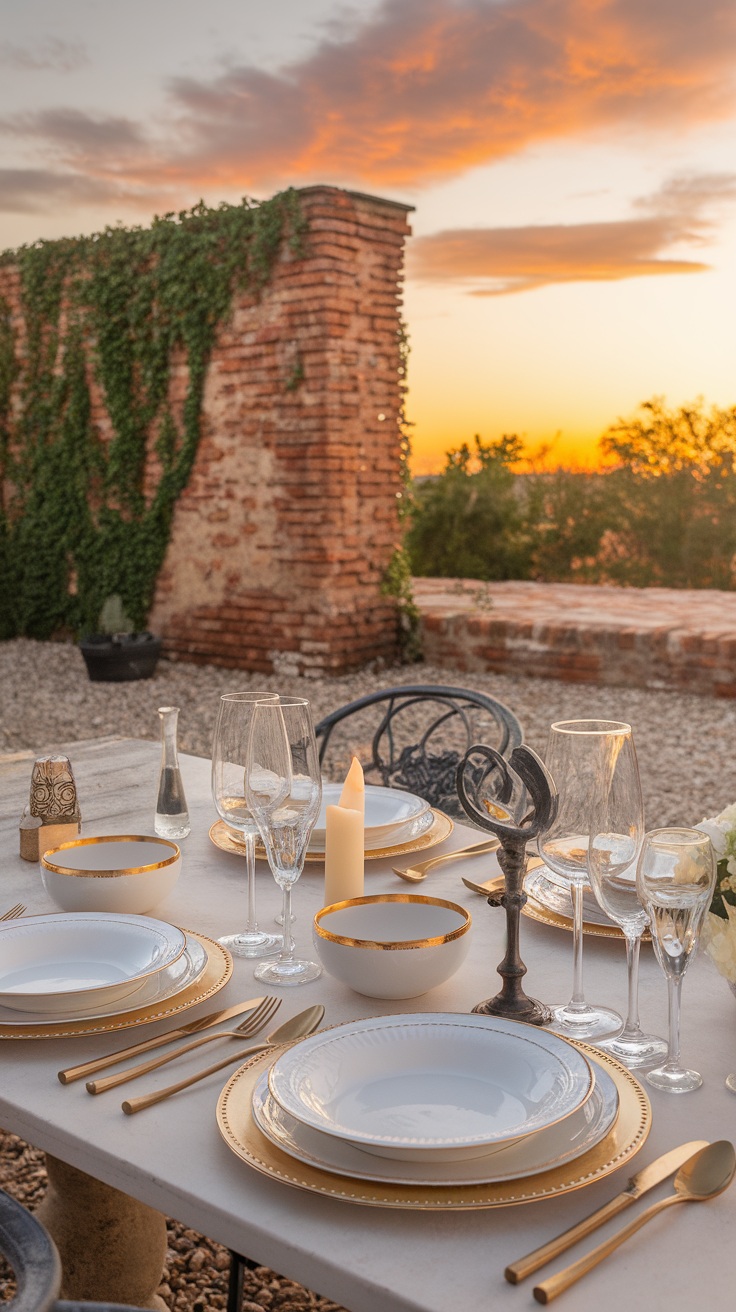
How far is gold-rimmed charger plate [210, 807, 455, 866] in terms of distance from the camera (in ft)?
5.05

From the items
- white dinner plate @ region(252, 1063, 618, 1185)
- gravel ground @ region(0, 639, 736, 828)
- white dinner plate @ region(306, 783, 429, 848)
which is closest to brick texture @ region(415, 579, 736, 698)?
gravel ground @ region(0, 639, 736, 828)

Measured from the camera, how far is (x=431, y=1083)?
87cm

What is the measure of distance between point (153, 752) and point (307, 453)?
4519 mm

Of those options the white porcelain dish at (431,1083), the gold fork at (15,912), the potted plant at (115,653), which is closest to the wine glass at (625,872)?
the white porcelain dish at (431,1083)

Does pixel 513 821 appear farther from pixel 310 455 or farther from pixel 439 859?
pixel 310 455

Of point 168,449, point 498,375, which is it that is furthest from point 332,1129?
point 498,375

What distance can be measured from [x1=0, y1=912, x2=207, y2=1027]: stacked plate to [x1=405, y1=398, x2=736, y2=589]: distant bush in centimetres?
1066

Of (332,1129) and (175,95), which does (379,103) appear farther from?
(332,1129)

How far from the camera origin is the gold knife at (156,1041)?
0.92m

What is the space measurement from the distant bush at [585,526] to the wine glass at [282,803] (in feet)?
34.9

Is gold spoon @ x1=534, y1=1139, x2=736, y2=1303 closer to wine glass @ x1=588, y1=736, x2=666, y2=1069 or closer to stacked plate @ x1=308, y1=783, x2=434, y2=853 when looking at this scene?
wine glass @ x1=588, y1=736, x2=666, y2=1069

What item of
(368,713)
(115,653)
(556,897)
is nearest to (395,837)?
(556,897)

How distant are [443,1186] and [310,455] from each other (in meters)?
6.08

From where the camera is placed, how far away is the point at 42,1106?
2.88ft
